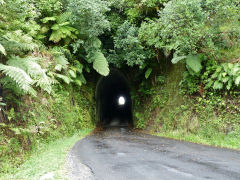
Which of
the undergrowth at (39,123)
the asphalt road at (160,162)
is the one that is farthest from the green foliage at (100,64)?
the asphalt road at (160,162)

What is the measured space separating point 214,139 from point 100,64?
6.87 m

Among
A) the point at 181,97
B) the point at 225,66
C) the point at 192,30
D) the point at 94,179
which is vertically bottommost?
the point at 94,179

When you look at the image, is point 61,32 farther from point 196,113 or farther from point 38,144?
point 196,113

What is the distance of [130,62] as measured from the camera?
11914 millimetres

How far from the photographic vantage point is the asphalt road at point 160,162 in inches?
173

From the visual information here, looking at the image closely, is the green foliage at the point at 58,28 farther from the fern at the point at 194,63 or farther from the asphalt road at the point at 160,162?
the asphalt road at the point at 160,162

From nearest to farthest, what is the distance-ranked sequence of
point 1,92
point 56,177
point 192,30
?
point 56,177
point 1,92
point 192,30

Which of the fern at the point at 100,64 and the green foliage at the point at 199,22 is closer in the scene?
the green foliage at the point at 199,22

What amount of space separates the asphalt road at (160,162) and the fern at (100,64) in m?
5.30

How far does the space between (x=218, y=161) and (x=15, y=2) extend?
8.09 metres

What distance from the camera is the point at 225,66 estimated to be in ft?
27.5

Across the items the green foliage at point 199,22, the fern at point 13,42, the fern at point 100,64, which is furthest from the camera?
the fern at point 100,64

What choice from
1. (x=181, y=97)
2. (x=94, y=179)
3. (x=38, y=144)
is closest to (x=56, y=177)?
(x=94, y=179)

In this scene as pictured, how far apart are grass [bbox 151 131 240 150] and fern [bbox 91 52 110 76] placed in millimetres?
4943
